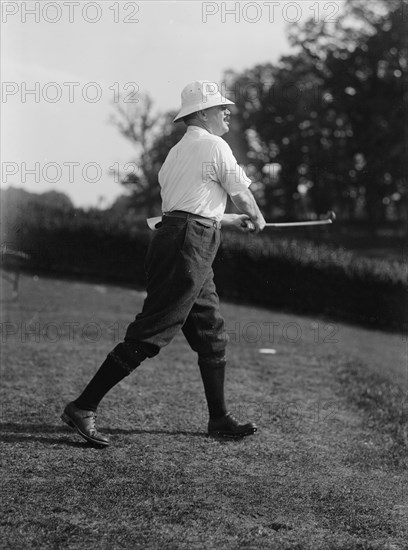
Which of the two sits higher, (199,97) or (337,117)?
(337,117)

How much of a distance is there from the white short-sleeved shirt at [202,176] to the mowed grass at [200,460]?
132cm

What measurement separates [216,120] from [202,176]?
1.27 feet

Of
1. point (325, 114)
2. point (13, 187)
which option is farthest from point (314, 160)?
point (13, 187)

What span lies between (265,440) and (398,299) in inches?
482

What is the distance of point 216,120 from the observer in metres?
Answer: 4.87

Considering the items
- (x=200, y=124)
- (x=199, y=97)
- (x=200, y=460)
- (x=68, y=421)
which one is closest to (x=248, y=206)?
(x=200, y=124)

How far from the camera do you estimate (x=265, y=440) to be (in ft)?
16.3

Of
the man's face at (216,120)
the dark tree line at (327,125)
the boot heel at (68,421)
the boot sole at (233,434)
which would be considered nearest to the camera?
the boot heel at (68,421)

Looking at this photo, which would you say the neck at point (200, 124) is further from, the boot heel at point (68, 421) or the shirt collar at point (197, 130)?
the boot heel at point (68, 421)

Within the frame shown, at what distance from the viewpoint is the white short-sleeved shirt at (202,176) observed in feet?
15.4

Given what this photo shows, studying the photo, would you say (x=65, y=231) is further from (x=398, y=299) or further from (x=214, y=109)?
(x=214, y=109)

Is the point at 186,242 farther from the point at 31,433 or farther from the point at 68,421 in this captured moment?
the point at 31,433

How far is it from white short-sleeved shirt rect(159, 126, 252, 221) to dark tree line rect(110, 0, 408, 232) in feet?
106

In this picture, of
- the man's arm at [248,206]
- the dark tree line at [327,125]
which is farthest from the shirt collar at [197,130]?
the dark tree line at [327,125]
